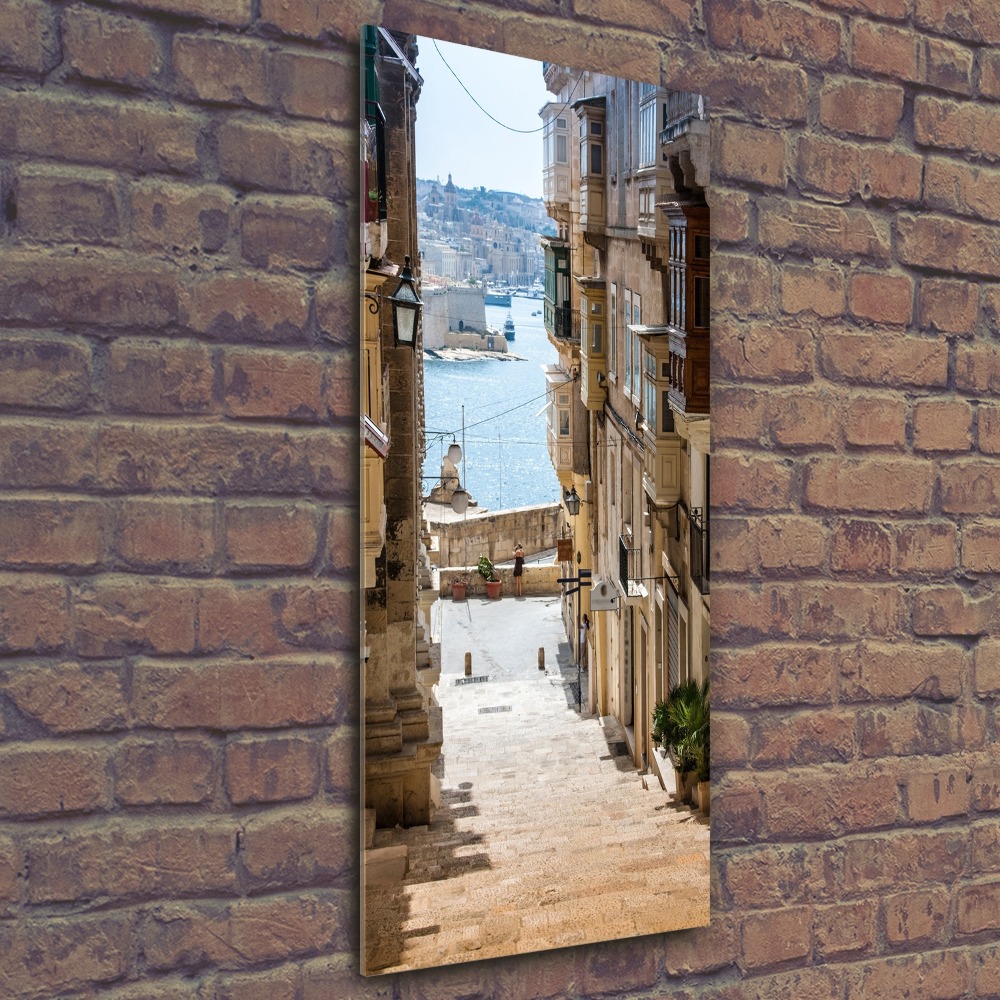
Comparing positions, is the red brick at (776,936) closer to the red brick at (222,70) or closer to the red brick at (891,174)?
the red brick at (891,174)

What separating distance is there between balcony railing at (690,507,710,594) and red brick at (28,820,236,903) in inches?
32.8

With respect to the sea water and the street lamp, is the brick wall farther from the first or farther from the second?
the sea water

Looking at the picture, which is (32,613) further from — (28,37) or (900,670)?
(900,670)

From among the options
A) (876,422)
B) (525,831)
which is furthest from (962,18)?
(525,831)

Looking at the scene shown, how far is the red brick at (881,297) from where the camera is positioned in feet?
6.23

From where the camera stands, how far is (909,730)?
1.96 metres

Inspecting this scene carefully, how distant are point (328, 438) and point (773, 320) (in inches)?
31.4

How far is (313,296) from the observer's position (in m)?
1.55

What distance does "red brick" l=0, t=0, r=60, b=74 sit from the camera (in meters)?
1.41

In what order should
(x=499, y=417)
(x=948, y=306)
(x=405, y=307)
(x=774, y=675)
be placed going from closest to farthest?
(x=405, y=307), (x=499, y=417), (x=774, y=675), (x=948, y=306)

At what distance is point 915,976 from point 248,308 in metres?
1.61

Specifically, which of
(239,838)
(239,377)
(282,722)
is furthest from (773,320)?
(239,838)

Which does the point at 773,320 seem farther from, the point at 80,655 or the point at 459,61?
the point at 80,655

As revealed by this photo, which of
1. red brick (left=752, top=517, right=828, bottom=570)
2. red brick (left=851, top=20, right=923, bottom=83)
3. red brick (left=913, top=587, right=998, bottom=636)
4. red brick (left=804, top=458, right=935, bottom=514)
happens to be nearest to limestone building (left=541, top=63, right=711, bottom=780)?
red brick (left=752, top=517, right=828, bottom=570)
